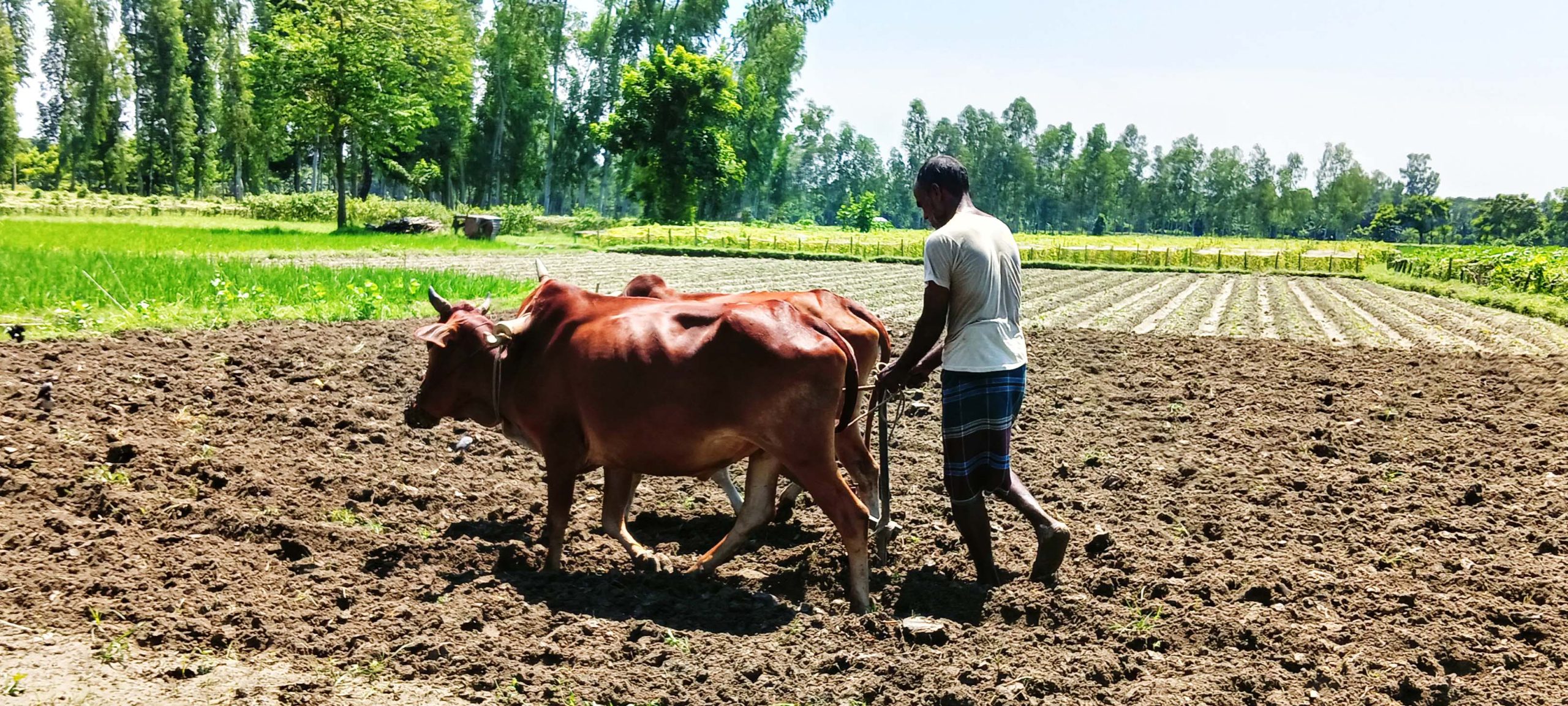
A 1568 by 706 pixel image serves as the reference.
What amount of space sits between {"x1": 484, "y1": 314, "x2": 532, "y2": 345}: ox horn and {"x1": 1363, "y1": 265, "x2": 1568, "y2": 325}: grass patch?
2335 cm

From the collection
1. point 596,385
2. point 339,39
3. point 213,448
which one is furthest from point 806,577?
point 339,39

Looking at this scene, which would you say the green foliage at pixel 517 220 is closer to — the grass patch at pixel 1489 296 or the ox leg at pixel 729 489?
the grass patch at pixel 1489 296

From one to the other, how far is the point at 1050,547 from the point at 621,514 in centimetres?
230

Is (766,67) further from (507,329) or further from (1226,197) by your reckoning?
(1226,197)

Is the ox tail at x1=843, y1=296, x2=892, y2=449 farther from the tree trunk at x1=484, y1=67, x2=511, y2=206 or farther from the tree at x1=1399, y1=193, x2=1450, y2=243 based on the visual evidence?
the tree at x1=1399, y1=193, x2=1450, y2=243

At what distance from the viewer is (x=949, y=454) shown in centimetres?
570

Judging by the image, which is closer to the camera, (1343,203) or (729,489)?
(729,489)

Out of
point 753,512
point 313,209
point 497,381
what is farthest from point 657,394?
point 313,209

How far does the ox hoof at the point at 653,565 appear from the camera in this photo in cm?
612

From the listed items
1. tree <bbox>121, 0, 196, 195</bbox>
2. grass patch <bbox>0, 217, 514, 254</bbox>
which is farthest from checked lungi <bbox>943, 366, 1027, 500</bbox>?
tree <bbox>121, 0, 196, 195</bbox>

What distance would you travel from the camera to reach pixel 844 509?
215 inches

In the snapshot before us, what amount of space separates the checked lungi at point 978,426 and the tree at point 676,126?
5385 centimetres

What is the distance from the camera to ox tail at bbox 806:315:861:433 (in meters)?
5.76

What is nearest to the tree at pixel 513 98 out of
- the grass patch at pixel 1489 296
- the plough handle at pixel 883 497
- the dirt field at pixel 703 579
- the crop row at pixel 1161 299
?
the crop row at pixel 1161 299
